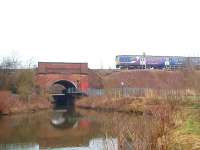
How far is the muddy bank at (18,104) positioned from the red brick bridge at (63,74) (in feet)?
25.7

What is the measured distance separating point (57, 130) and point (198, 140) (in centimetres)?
1678

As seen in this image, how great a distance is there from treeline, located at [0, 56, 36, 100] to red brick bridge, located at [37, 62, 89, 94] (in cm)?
267

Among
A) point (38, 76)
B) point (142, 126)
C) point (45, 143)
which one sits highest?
point (38, 76)

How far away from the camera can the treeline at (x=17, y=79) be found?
158ft

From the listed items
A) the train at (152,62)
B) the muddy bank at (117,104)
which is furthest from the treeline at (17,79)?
the train at (152,62)

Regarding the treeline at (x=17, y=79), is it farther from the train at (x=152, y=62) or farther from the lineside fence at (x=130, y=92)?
the train at (x=152, y=62)

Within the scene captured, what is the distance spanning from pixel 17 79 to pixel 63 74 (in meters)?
9.51

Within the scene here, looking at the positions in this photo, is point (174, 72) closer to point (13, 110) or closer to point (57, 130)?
point (13, 110)

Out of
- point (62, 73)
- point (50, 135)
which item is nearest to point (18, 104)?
point (62, 73)

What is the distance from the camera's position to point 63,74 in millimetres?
58469

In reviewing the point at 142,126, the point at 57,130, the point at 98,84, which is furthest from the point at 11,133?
the point at 98,84

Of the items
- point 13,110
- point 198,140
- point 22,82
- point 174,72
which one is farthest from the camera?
point 174,72

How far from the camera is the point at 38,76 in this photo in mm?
57188

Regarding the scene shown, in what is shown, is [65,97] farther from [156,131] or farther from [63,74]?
[156,131]
